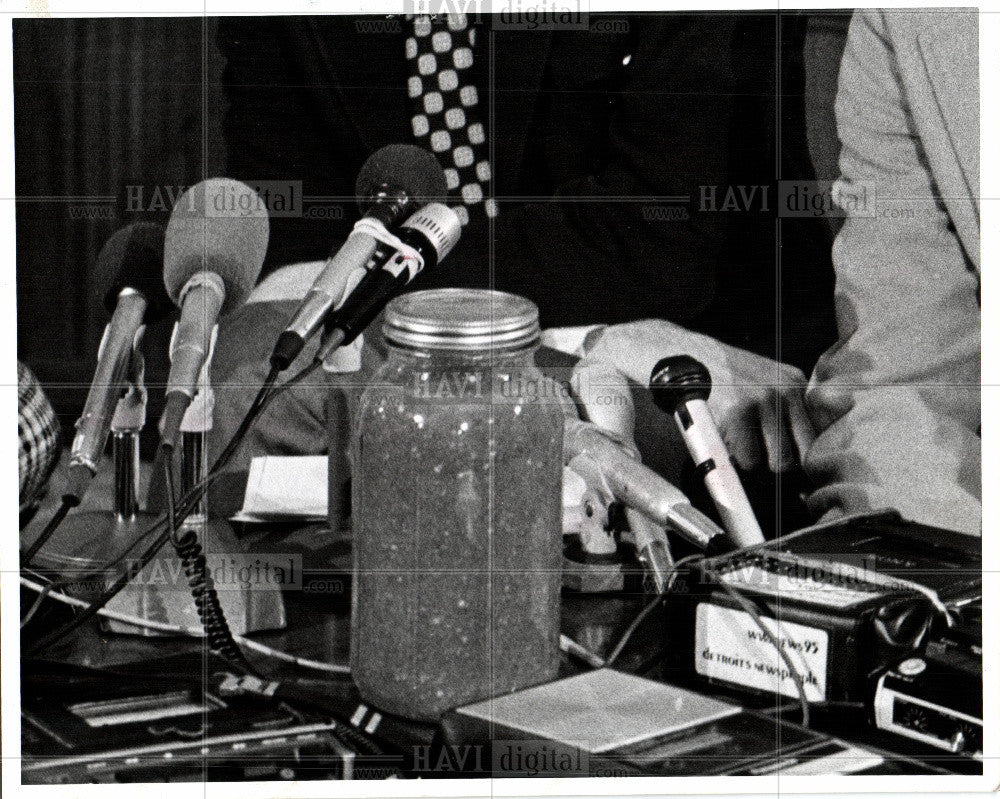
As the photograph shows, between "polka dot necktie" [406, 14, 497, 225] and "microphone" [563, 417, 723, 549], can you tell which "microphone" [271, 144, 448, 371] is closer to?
"polka dot necktie" [406, 14, 497, 225]

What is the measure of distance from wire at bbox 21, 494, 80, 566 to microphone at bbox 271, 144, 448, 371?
128 millimetres

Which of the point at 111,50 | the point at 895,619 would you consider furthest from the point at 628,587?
the point at 111,50

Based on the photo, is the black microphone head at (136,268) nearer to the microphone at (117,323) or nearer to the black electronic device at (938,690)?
the microphone at (117,323)

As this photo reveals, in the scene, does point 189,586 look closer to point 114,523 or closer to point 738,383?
point 114,523

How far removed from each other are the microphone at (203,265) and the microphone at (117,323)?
1cm

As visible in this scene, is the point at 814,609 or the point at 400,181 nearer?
the point at 814,609

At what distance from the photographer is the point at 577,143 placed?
787 millimetres

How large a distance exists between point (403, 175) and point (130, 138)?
0.16m

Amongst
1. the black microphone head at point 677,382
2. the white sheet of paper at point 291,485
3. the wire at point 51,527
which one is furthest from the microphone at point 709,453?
the wire at point 51,527

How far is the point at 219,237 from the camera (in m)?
0.73

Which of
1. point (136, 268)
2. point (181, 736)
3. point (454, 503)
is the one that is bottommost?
point (181, 736)

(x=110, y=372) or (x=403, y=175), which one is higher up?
(x=403, y=175)

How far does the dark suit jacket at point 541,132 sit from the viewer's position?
767 millimetres

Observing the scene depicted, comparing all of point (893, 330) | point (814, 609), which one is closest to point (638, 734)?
point (814, 609)
